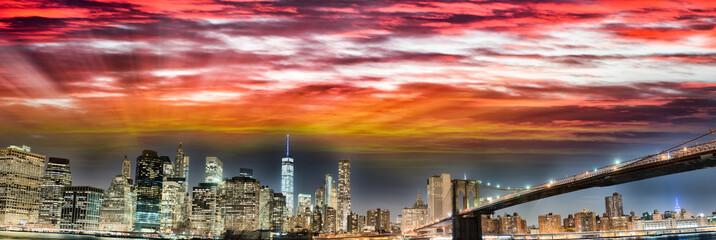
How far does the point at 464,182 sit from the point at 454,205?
1450 centimetres

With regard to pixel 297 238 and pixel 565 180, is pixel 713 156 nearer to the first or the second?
pixel 565 180

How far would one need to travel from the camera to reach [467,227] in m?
130

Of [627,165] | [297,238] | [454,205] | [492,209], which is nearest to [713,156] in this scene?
[627,165]

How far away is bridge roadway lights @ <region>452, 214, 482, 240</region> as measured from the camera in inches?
5004

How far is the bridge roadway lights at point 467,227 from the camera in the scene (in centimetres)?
12711

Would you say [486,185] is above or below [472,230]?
above

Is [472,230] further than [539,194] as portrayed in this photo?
Yes

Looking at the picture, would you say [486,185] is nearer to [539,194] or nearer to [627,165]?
[539,194]

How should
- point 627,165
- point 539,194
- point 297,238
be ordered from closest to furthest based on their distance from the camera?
point 627,165 < point 539,194 < point 297,238

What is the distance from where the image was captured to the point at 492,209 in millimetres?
127938

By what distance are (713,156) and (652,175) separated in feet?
51.9

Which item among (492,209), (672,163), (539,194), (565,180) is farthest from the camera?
(492,209)

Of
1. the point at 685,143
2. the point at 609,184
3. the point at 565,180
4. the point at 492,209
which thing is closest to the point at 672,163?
the point at 685,143

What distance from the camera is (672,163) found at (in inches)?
3017
